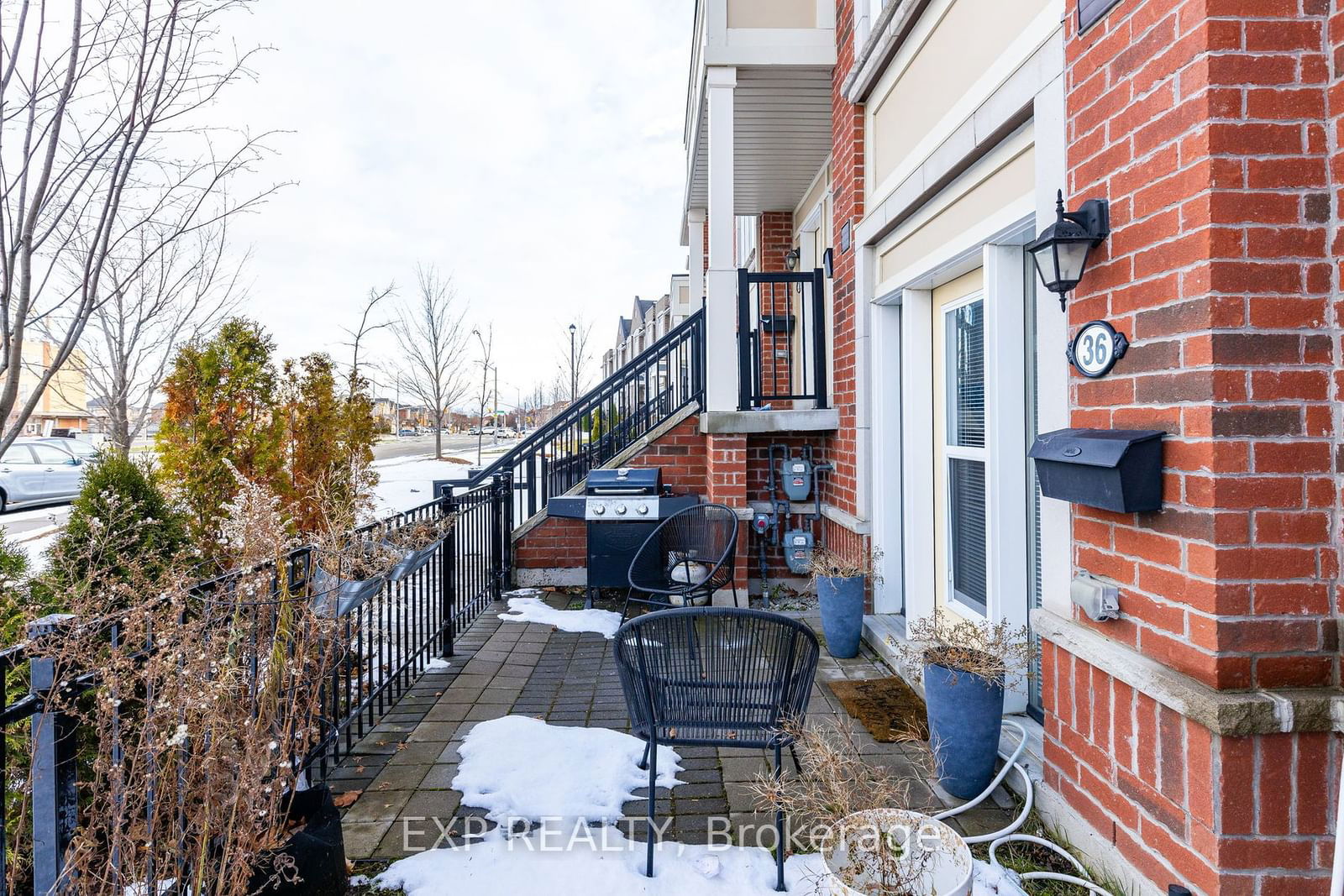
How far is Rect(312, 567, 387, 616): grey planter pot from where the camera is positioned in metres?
2.48

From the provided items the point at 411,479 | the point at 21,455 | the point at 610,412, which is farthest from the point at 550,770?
the point at 21,455

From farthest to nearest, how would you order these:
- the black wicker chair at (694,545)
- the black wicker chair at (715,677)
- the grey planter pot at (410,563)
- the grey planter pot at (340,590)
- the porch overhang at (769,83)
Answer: the porch overhang at (769,83) < the black wicker chair at (694,545) < the grey planter pot at (410,563) < the grey planter pot at (340,590) < the black wicker chair at (715,677)

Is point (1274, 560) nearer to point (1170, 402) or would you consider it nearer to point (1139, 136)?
point (1170, 402)

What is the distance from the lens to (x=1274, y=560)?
5.52ft

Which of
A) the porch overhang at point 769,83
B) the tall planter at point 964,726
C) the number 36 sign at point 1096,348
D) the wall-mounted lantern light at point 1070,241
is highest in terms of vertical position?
the porch overhang at point 769,83

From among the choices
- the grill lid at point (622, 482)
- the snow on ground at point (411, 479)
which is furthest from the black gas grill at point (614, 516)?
the snow on ground at point (411, 479)

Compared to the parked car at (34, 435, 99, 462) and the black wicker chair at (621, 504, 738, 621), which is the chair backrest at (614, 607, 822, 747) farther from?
the parked car at (34, 435, 99, 462)

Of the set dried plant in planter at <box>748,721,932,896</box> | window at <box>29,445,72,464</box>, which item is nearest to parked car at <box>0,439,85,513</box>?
window at <box>29,445,72,464</box>

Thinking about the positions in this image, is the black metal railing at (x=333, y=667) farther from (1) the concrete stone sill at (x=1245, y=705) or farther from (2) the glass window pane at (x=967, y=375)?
(2) the glass window pane at (x=967, y=375)

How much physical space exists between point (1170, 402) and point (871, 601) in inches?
122

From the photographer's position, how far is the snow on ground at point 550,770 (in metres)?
2.64

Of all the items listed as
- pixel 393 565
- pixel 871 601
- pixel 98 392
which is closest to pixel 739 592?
pixel 871 601

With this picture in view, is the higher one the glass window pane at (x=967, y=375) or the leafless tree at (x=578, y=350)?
the leafless tree at (x=578, y=350)

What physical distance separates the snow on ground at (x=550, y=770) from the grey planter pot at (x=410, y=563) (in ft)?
2.84
